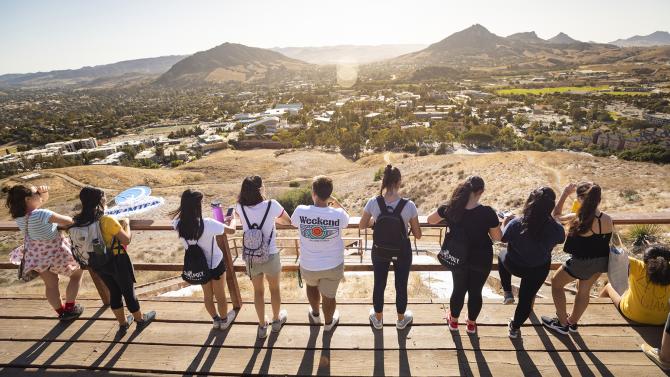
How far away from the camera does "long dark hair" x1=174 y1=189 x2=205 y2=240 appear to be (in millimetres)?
3035

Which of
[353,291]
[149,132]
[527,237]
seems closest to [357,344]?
[527,237]

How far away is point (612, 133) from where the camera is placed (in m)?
35.9

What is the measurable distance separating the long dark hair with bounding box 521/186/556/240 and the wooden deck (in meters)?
1.11

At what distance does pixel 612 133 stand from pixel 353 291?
40.3m

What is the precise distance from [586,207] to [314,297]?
99.6 inches

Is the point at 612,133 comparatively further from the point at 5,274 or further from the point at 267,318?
the point at 5,274

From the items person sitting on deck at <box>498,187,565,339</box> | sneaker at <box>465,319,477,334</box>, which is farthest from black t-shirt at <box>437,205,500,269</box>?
sneaker at <box>465,319,477,334</box>

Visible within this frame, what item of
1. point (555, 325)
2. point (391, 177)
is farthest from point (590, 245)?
point (391, 177)

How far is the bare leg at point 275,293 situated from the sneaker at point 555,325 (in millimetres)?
2612

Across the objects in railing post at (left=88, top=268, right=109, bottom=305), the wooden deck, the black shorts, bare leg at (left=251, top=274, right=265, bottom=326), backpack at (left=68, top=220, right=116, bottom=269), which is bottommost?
the wooden deck

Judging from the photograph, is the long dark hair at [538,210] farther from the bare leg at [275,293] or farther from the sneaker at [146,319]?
the sneaker at [146,319]

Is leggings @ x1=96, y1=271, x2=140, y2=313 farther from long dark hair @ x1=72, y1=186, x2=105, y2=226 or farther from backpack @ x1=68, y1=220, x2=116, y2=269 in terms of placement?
long dark hair @ x1=72, y1=186, x2=105, y2=226

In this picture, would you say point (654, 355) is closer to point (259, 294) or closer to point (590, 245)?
point (590, 245)

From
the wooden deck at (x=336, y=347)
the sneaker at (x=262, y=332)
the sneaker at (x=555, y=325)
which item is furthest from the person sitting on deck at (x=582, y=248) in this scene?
the sneaker at (x=262, y=332)
